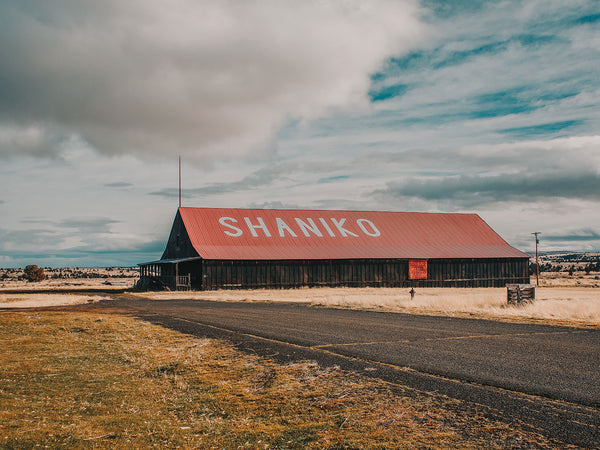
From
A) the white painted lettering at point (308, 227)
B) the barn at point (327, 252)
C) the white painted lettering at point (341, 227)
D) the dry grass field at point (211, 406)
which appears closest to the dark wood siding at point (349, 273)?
the barn at point (327, 252)

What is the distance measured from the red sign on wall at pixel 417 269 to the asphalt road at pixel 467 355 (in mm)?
34371

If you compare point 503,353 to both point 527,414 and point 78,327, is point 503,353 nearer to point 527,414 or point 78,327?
point 527,414

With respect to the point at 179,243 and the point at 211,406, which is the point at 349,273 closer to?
the point at 179,243

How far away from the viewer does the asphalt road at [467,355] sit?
6660mm

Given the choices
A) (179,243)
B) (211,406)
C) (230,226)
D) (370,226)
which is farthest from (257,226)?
(211,406)

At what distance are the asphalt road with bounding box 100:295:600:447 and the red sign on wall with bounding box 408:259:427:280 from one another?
113ft

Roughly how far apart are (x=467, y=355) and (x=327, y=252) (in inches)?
1593

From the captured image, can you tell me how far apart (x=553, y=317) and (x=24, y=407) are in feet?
57.0

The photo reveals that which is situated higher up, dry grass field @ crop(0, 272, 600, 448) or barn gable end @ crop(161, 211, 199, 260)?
barn gable end @ crop(161, 211, 199, 260)

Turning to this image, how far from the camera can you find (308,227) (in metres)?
54.9

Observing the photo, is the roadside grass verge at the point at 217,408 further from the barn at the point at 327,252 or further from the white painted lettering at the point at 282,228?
the white painted lettering at the point at 282,228

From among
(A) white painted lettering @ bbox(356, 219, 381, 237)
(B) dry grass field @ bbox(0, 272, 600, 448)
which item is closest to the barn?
(A) white painted lettering @ bbox(356, 219, 381, 237)

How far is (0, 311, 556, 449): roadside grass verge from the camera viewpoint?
5453 millimetres

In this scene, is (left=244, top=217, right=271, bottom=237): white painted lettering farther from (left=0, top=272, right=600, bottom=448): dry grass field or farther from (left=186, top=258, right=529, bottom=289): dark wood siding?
(left=0, top=272, right=600, bottom=448): dry grass field
